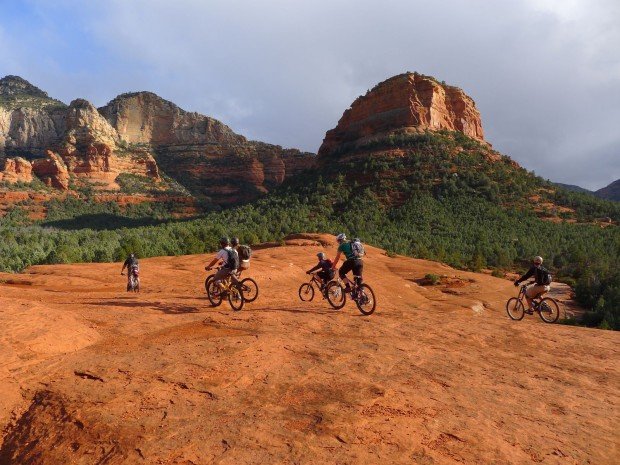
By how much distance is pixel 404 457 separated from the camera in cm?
415

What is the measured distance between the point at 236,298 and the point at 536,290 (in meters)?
8.44

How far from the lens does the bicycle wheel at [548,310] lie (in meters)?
12.6

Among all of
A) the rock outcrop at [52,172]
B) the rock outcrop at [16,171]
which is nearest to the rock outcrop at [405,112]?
the rock outcrop at [52,172]

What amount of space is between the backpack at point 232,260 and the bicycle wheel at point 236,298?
2.06 ft

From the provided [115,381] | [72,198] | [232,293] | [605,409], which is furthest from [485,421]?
[72,198]

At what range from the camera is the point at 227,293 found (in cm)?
1148

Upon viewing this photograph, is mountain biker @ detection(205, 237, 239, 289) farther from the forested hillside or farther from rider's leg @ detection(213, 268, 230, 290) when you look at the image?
the forested hillside

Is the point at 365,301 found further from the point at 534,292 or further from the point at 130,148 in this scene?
the point at 130,148

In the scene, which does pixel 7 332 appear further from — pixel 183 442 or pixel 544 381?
pixel 544 381

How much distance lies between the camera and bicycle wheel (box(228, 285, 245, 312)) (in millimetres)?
11188

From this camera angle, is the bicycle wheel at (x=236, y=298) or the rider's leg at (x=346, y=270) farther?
the bicycle wheel at (x=236, y=298)

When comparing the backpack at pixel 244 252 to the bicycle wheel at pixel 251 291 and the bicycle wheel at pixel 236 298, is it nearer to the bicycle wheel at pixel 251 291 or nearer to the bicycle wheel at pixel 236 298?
the bicycle wheel at pixel 251 291

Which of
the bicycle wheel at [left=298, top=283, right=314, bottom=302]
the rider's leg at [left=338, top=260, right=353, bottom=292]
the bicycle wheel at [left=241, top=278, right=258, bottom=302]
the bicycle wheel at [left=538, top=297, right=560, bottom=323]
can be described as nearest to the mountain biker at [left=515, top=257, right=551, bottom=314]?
the bicycle wheel at [left=538, top=297, right=560, bottom=323]

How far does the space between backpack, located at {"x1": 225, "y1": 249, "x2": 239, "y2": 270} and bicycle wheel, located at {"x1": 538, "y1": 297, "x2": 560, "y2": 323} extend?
29.0ft
